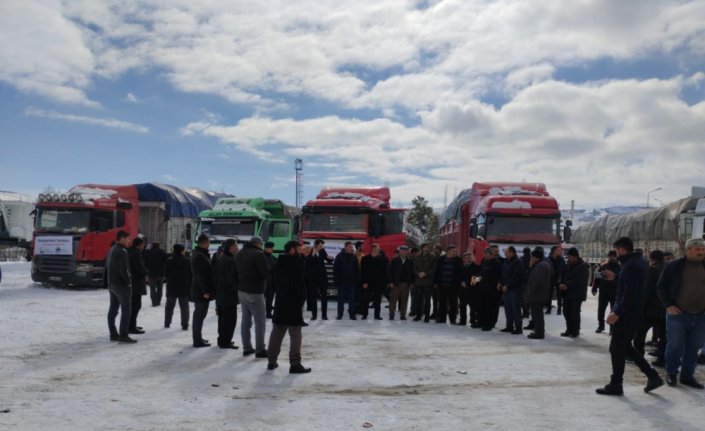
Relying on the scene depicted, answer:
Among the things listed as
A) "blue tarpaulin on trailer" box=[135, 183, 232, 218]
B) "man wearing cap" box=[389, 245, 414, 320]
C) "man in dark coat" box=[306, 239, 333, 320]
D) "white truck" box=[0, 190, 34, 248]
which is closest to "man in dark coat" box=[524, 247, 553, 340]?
"man wearing cap" box=[389, 245, 414, 320]

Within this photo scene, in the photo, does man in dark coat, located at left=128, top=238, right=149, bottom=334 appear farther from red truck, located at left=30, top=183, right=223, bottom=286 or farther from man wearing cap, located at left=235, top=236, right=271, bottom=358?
red truck, located at left=30, top=183, right=223, bottom=286

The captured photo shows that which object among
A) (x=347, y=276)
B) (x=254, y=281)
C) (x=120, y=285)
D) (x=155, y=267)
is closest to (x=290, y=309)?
(x=254, y=281)

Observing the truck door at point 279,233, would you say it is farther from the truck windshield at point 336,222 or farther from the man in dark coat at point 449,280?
the man in dark coat at point 449,280

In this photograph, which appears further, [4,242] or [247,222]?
[4,242]

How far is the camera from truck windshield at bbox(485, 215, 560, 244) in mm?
17219

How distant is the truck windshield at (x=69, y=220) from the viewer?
2038cm

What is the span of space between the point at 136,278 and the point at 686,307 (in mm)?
8999

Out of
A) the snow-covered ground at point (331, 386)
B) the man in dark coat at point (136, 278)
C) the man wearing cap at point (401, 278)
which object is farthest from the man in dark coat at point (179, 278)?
the man wearing cap at point (401, 278)

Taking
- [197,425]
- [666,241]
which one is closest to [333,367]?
[197,425]

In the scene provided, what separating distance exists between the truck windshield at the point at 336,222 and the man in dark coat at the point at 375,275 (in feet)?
9.76

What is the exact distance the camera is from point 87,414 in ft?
19.8

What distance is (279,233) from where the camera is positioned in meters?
21.3

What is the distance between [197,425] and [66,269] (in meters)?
16.3

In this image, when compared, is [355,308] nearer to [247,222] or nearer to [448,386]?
[247,222]
